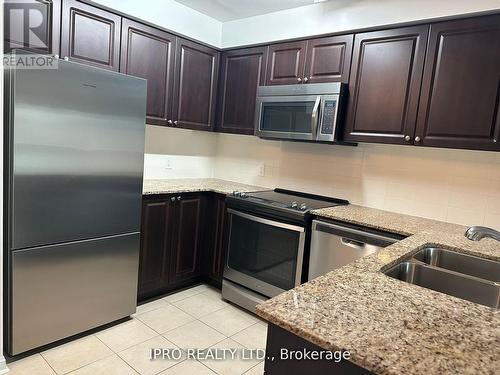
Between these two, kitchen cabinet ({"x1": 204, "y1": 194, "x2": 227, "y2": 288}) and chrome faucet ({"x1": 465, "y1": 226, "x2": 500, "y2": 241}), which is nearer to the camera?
chrome faucet ({"x1": 465, "y1": 226, "x2": 500, "y2": 241})

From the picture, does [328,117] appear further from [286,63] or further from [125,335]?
[125,335]

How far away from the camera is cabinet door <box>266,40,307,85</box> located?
108 inches

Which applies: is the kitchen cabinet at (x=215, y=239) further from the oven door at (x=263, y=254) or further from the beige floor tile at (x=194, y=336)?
the beige floor tile at (x=194, y=336)

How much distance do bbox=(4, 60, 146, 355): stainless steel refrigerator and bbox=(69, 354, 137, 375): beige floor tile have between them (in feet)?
0.98

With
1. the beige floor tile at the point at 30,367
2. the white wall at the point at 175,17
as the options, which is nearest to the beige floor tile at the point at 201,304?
the beige floor tile at the point at 30,367

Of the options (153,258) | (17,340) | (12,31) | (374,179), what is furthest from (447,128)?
(17,340)

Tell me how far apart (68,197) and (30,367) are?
945 millimetres

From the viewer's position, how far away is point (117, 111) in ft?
7.09

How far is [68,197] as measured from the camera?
6.52ft

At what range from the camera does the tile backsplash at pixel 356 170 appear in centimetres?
232

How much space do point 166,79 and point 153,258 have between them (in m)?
1.44

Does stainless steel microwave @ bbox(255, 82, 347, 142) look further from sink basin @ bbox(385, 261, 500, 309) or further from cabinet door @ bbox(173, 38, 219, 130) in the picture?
sink basin @ bbox(385, 261, 500, 309)

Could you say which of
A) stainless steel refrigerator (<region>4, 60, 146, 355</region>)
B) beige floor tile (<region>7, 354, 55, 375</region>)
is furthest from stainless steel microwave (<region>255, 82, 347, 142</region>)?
beige floor tile (<region>7, 354, 55, 375</region>)

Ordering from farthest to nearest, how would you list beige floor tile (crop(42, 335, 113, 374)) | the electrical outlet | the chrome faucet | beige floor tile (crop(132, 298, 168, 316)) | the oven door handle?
the electrical outlet, beige floor tile (crop(132, 298, 168, 316)), the oven door handle, beige floor tile (crop(42, 335, 113, 374)), the chrome faucet
